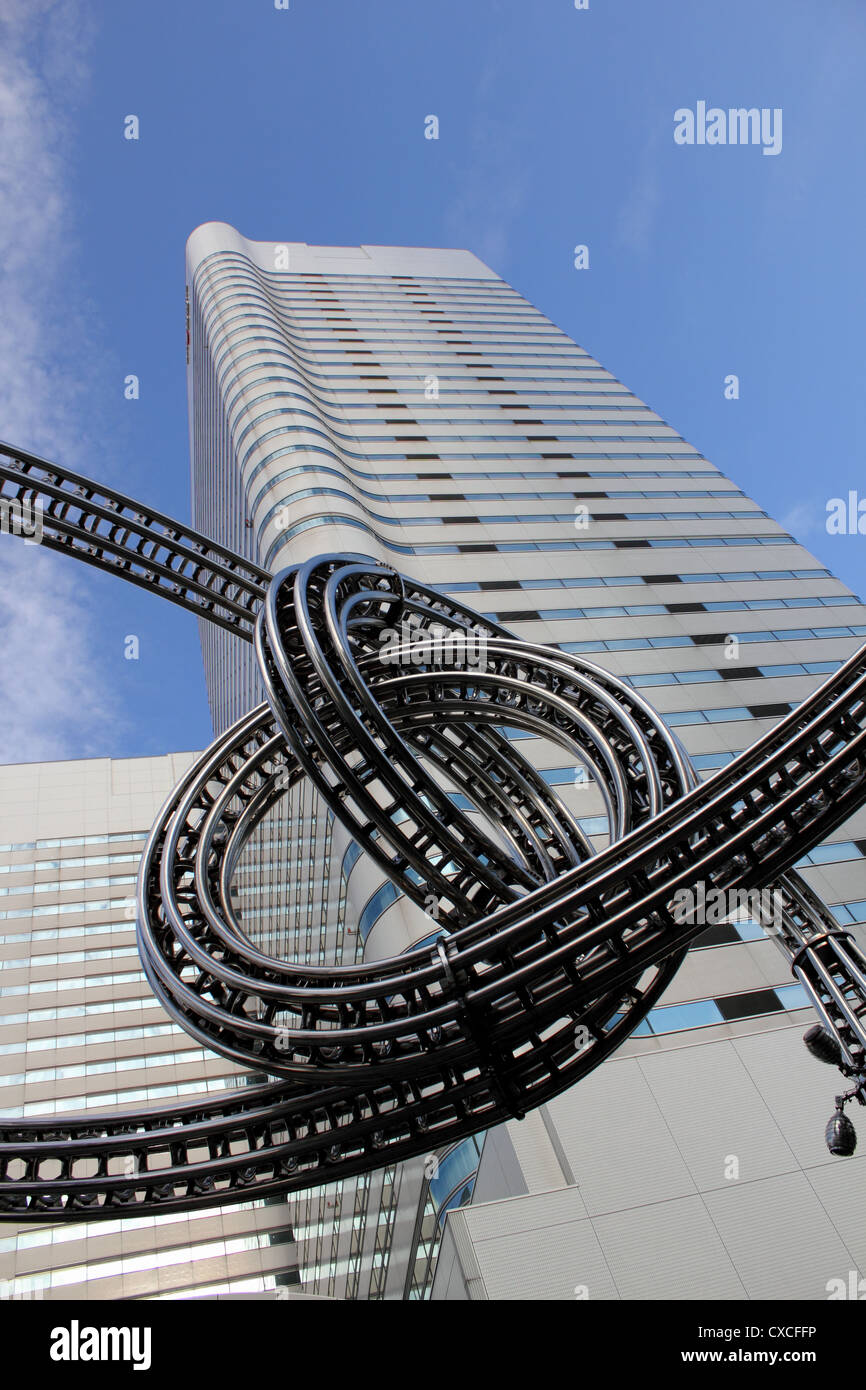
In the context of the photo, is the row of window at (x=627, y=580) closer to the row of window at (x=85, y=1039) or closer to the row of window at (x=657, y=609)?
the row of window at (x=657, y=609)

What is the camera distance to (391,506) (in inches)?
1737

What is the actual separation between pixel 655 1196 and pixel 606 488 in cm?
4068

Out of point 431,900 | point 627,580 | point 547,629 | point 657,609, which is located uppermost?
point 627,580

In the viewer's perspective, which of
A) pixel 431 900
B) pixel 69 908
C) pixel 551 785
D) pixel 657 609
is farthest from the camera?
pixel 69 908

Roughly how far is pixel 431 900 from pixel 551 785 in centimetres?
1905

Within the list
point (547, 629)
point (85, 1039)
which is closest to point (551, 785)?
point (547, 629)

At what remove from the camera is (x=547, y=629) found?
37.0 metres

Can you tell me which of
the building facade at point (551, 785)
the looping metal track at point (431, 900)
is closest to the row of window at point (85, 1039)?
the building facade at point (551, 785)

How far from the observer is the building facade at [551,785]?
57.4ft

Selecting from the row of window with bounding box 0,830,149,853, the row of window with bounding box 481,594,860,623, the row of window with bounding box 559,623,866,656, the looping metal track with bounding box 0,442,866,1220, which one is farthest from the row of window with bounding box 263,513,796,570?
the row of window with bounding box 0,830,149,853

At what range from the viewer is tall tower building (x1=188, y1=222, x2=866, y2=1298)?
56.3ft

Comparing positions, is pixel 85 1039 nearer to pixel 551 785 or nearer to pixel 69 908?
pixel 69 908
